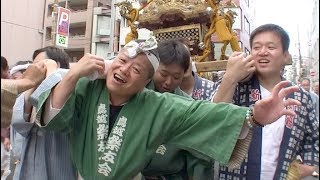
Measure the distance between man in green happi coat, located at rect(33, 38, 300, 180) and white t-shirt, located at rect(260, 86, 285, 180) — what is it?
0.90 feet

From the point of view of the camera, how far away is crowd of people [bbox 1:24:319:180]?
5.33 feet

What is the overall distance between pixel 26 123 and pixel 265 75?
136 cm

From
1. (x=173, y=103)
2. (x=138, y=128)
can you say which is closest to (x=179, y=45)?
(x=173, y=103)

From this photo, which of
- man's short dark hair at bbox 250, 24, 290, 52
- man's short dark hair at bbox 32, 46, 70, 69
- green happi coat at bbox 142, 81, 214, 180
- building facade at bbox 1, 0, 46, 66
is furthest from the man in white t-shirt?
building facade at bbox 1, 0, 46, 66

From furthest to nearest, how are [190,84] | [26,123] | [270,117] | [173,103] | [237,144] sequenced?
[190,84] → [26,123] → [173,103] → [237,144] → [270,117]

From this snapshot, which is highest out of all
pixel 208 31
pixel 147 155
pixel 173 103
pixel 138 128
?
pixel 208 31

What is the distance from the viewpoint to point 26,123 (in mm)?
1899

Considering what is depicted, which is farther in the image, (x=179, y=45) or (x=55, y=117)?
(x=179, y=45)

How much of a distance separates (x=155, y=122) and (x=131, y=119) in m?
0.12

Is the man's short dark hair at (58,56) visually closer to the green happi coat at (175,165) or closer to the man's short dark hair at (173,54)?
the man's short dark hair at (173,54)

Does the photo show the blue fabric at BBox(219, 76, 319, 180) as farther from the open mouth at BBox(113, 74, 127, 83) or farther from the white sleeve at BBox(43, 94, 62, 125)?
the white sleeve at BBox(43, 94, 62, 125)

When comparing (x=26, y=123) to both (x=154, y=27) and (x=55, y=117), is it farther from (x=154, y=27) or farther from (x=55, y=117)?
(x=154, y=27)

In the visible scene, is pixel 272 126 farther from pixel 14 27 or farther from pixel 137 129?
pixel 14 27

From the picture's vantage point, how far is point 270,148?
1.85 meters
